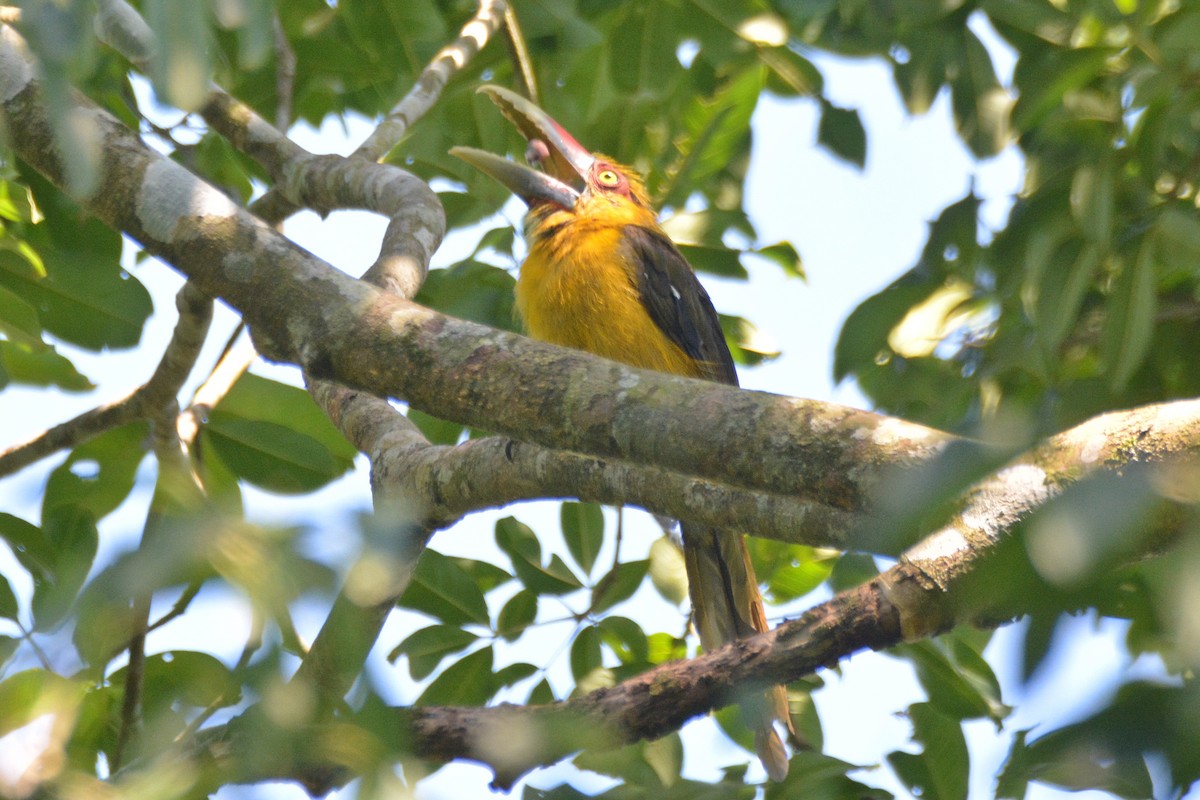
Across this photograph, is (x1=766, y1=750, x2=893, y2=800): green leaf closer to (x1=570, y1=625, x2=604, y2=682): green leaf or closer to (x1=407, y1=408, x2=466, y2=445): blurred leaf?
(x1=570, y1=625, x2=604, y2=682): green leaf

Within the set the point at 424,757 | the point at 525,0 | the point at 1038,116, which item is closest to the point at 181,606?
the point at 424,757

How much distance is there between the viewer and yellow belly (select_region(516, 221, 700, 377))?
4047mm

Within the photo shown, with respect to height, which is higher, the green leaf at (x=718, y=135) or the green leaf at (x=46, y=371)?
the green leaf at (x=718, y=135)

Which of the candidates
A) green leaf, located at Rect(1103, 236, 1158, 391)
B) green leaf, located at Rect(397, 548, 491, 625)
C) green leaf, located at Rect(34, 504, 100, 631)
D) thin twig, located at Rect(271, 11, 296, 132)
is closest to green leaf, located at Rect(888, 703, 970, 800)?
green leaf, located at Rect(1103, 236, 1158, 391)

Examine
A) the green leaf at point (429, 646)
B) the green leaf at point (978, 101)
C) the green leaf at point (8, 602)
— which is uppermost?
the green leaf at point (978, 101)

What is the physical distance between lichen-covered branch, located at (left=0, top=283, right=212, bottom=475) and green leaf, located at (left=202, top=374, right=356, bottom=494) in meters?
0.17

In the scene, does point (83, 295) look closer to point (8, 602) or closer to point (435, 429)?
point (435, 429)

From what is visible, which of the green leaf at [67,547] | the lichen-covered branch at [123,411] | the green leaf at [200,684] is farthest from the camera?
the lichen-covered branch at [123,411]

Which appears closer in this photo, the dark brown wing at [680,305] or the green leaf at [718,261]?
the green leaf at [718,261]

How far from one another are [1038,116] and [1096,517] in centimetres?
Result: 233

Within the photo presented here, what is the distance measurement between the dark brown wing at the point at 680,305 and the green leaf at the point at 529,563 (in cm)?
113

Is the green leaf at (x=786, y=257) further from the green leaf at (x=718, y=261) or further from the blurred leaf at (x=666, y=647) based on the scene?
the blurred leaf at (x=666, y=647)

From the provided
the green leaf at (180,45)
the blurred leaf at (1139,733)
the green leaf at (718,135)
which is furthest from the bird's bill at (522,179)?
the blurred leaf at (1139,733)

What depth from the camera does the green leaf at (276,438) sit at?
3.48 meters
